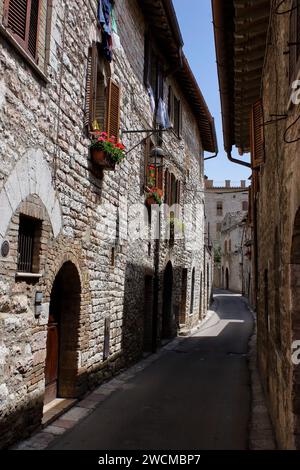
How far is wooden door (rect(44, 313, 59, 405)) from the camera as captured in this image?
6.70 meters

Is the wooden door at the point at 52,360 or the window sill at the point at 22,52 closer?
the window sill at the point at 22,52

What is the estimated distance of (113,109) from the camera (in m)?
8.49

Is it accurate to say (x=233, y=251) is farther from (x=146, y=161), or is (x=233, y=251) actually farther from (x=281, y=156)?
(x=281, y=156)

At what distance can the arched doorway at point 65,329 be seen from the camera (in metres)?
6.98

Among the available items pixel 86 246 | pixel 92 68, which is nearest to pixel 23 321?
pixel 86 246

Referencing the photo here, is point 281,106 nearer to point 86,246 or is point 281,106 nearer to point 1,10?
point 1,10

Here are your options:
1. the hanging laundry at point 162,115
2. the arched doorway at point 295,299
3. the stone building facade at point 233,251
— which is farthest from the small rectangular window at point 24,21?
the stone building facade at point 233,251

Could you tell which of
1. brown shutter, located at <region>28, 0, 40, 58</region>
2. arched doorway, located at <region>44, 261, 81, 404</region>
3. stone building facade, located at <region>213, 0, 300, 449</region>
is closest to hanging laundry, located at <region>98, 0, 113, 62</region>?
stone building facade, located at <region>213, 0, 300, 449</region>

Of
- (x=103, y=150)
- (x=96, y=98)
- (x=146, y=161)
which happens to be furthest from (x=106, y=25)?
(x=146, y=161)

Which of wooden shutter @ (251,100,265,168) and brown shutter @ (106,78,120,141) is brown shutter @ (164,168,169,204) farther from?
brown shutter @ (106,78,120,141)

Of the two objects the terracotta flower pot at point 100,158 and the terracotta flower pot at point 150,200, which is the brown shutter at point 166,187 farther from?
the terracotta flower pot at point 100,158

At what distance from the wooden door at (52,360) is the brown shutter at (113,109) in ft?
11.3

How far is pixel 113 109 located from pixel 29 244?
12.6 feet
